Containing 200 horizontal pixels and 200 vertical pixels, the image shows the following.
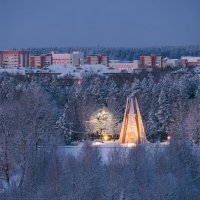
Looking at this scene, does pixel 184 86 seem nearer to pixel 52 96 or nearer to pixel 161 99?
pixel 161 99

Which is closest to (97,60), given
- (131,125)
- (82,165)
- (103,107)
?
(103,107)

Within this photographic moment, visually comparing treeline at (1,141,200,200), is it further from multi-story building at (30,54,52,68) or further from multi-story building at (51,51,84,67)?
Answer: multi-story building at (51,51,84,67)

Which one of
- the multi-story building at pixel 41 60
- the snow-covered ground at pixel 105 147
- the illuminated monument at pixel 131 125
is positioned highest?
the multi-story building at pixel 41 60

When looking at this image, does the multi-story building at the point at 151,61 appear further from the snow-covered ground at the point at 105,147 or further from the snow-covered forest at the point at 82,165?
the snow-covered ground at the point at 105,147

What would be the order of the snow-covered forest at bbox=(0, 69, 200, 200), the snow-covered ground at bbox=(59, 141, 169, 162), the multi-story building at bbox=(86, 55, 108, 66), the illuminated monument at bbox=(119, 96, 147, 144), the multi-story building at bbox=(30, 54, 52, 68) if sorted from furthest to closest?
1. the multi-story building at bbox=(86, 55, 108, 66)
2. the multi-story building at bbox=(30, 54, 52, 68)
3. the illuminated monument at bbox=(119, 96, 147, 144)
4. the snow-covered ground at bbox=(59, 141, 169, 162)
5. the snow-covered forest at bbox=(0, 69, 200, 200)

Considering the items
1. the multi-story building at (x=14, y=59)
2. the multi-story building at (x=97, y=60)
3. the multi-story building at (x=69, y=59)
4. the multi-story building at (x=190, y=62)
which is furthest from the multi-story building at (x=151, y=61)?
the multi-story building at (x=14, y=59)

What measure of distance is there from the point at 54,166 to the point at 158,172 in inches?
123

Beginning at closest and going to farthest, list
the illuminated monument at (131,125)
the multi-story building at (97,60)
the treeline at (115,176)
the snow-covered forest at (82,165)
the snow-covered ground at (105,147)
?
the treeline at (115,176) < the snow-covered forest at (82,165) < the snow-covered ground at (105,147) < the illuminated monument at (131,125) < the multi-story building at (97,60)

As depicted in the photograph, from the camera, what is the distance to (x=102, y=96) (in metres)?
36.2

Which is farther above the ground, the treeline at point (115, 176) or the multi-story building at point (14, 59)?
the multi-story building at point (14, 59)

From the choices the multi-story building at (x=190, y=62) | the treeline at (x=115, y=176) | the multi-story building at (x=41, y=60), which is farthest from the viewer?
the multi-story building at (x=41, y=60)

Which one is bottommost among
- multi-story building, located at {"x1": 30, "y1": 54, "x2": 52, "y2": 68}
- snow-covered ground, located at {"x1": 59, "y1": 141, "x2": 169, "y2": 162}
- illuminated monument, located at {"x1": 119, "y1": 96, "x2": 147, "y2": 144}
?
snow-covered ground, located at {"x1": 59, "y1": 141, "x2": 169, "y2": 162}

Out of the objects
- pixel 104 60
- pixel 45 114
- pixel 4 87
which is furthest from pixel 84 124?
pixel 104 60

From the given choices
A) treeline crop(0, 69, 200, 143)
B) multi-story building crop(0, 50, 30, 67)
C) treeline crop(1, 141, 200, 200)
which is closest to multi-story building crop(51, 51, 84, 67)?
multi-story building crop(0, 50, 30, 67)
